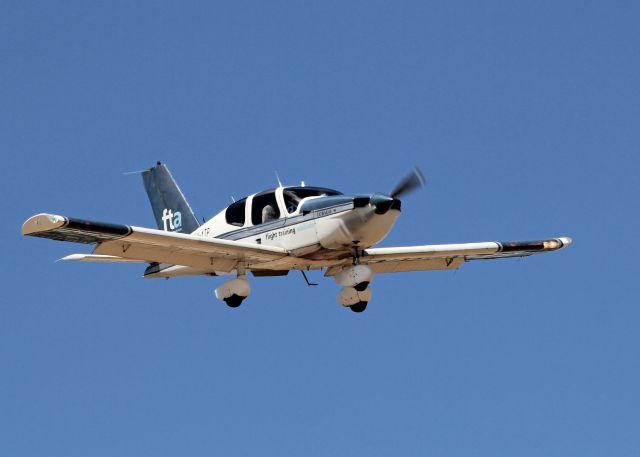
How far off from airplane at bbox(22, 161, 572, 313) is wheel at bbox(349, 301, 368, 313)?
0.07 feet

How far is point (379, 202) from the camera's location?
2725cm

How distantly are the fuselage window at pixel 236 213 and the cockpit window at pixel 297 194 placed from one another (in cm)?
118

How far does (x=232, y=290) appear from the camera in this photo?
28.5 metres

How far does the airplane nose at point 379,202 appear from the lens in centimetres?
2727

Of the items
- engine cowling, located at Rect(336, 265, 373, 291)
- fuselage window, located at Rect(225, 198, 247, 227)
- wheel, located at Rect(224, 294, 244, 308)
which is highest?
fuselage window, located at Rect(225, 198, 247, 227)

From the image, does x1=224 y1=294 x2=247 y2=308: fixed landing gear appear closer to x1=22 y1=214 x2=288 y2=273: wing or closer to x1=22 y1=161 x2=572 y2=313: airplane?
x1=22 y1=161 x2=572 y2=313: airplane

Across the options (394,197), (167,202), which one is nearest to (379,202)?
(394,197)

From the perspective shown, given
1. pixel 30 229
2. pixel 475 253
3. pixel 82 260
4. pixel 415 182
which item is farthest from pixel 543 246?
pixel 30 229

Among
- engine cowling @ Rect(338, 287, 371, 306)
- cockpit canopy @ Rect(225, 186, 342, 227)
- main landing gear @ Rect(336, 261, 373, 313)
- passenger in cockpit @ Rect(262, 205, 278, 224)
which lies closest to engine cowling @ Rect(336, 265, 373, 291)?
main landing gear @ Rect(336, 261, 373, 313)

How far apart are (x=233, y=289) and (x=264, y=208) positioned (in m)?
1.93

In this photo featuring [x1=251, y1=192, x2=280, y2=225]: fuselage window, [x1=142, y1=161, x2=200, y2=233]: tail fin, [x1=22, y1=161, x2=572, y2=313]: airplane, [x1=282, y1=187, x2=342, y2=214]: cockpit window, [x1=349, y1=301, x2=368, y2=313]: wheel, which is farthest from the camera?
[x1=142, y1=161, x2=200, y2=233]: tail fin

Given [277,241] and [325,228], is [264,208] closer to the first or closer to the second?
[277,241]

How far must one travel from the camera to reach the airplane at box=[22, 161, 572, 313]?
27.2 meters

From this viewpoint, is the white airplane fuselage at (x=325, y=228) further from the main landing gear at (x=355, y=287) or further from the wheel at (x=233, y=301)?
the wheel at (x=233, y=301)
